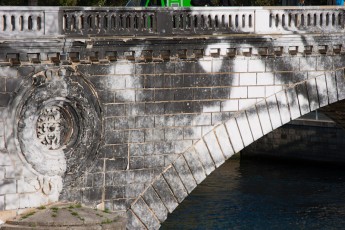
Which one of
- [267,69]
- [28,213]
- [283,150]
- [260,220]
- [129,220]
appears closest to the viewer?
[28,213]

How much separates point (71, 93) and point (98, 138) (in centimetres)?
107

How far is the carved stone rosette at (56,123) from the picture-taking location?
70.9 feet

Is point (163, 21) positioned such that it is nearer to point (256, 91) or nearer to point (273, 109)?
point (256, 91)

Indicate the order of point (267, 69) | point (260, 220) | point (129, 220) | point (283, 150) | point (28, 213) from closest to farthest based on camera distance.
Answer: point (28, 213), point (129, 220), point (267, 69), point (260, 220), point (283, 150)

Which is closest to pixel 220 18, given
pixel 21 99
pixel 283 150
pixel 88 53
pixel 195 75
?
pixel 195 75

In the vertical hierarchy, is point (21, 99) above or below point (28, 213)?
above

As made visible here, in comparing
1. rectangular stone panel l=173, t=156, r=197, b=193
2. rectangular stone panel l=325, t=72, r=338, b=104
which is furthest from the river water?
rectangular stone panel l=173, t=156, r=197, b=193

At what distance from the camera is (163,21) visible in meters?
23.3

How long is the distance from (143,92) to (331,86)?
473 centimetres

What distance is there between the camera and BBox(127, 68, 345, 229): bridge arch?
Result: 915 inches

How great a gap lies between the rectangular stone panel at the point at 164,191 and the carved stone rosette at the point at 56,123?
5.17ft

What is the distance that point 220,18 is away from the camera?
944 inches

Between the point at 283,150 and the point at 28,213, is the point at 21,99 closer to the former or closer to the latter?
the point at 28,213

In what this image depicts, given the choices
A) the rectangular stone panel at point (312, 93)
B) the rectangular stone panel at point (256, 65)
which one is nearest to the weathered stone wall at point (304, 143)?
the rectangular stone panel at point (312, 93)
